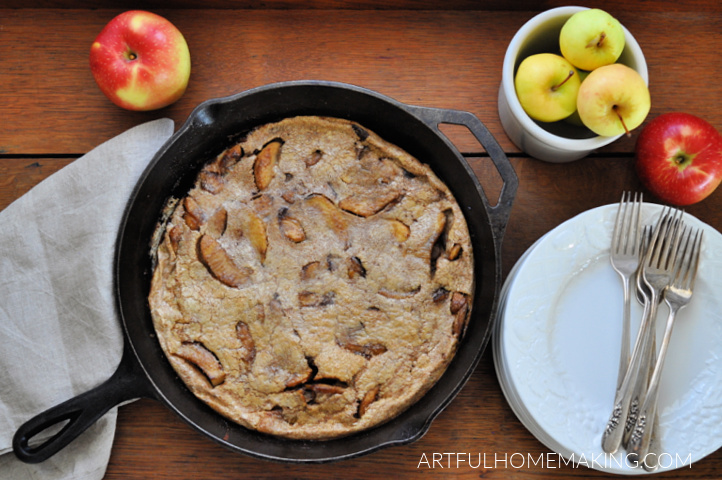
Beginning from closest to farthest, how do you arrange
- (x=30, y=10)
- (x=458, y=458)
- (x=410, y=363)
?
(x=410, y=363)
(x=458, y=458)
(x=30, y=10)

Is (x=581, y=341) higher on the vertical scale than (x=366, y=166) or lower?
lower

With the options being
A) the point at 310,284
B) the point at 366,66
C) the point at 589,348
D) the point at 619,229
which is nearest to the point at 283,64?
the point at 366,66

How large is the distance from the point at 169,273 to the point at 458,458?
938 mm

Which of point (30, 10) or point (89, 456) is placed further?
point (30, 10)

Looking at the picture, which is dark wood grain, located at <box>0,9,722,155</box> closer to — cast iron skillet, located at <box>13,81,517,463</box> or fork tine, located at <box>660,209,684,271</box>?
cast iron skillet, located at <box>13,81,517,463</box>

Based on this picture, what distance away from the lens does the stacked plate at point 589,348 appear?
58.3 inches

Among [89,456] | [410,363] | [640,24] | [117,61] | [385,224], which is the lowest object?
[89,456]

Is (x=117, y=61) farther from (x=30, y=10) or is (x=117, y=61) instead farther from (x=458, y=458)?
(x=458, y=458)

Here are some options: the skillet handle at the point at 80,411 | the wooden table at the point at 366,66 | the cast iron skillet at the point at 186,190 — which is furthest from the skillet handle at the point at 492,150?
the skillet handle at the point at 80,411

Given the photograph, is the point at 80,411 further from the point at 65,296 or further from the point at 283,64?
the point at 283,64

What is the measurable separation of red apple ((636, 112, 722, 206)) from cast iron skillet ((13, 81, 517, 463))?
17.2 inches

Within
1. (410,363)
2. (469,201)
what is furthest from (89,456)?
(469,201)

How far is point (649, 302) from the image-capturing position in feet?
4.97

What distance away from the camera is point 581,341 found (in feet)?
5.04
